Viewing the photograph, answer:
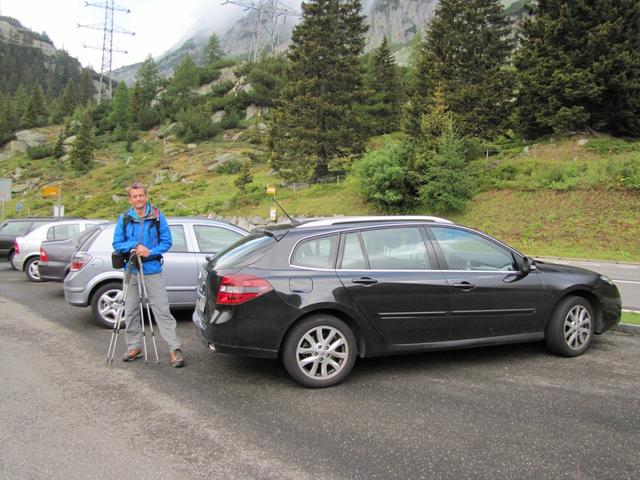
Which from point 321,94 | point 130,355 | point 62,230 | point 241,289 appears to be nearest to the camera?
point 241,289

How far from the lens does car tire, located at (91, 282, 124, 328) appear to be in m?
7.10

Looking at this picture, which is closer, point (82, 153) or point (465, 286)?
point (465, 286)

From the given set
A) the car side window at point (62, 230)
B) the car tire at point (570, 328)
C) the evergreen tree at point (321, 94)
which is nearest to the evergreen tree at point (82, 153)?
the evergreen tree at point (321, 94)

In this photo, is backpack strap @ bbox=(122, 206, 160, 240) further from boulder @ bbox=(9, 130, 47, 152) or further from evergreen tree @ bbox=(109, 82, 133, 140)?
boulder @ bbox=(9, 130, 47, 152)

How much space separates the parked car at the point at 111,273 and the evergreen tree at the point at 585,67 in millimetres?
24531

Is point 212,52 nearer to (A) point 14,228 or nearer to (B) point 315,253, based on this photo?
(A) point 14,228

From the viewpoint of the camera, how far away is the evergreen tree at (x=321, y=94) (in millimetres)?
33094

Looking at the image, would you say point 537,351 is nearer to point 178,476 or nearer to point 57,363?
point 178,476

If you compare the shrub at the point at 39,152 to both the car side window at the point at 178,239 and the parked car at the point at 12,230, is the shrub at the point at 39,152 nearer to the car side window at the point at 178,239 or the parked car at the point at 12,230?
the parked car at the point at 12,230

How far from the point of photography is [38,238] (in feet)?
42.3

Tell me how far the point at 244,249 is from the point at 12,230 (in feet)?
43.7

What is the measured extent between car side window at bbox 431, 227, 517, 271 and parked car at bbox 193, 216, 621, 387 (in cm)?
1

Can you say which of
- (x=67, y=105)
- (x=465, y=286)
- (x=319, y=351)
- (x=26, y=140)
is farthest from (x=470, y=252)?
(x=67, y=105)

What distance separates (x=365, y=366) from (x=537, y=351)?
2.11m
